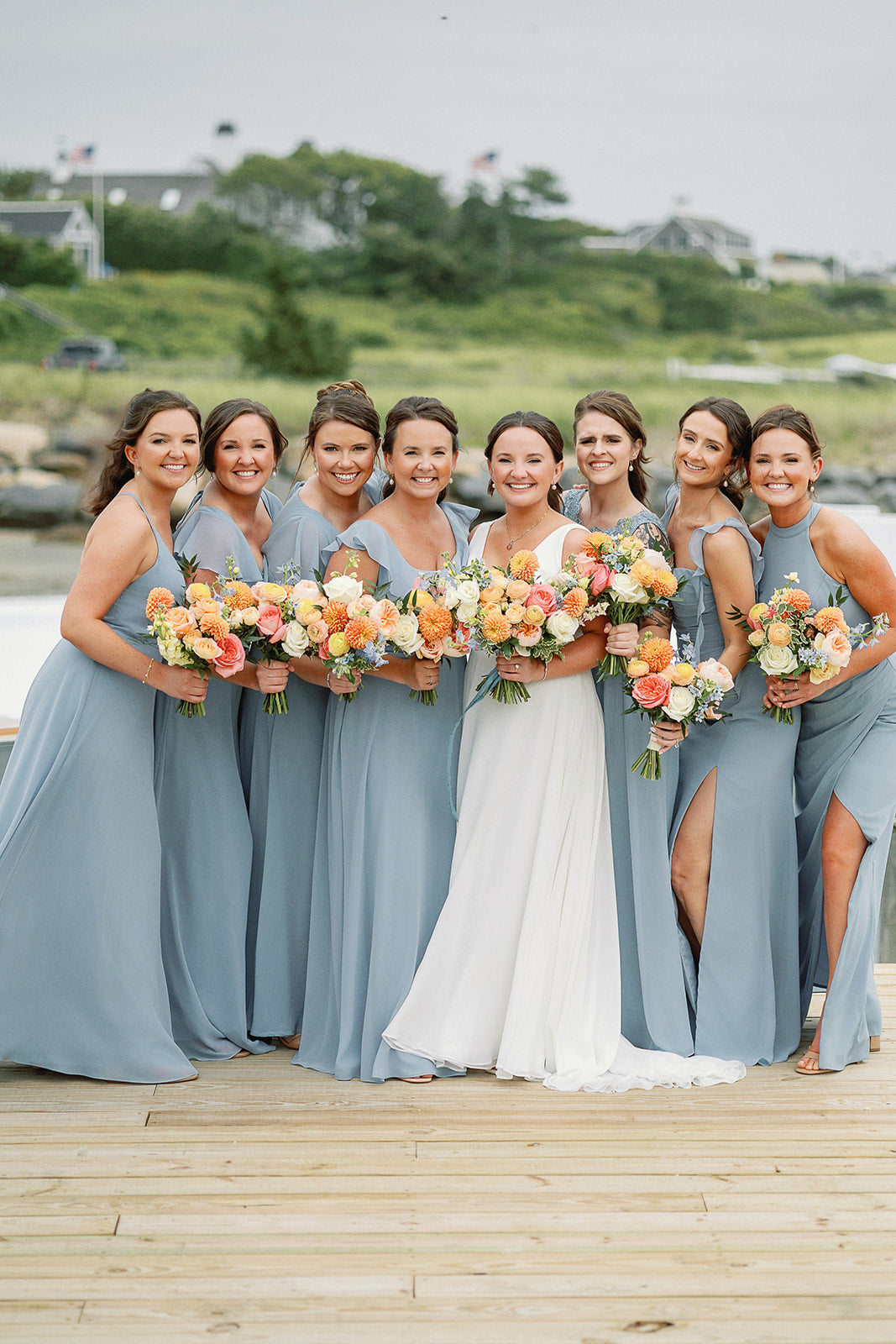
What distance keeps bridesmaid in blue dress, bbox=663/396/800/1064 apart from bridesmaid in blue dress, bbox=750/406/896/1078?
122 mm

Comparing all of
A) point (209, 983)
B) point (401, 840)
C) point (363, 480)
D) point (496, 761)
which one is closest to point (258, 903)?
point (209, 983)

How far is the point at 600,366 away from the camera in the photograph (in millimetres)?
32344

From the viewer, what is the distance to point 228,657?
407cm

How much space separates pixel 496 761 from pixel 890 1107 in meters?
1.60

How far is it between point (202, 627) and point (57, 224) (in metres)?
31.0

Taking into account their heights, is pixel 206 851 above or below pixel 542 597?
below

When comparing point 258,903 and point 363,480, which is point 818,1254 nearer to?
point 258,903

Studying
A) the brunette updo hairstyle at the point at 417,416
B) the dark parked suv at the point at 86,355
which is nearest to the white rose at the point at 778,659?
the brunette updo hairstyle at the point at 417,416

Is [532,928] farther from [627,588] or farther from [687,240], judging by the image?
[687,240]

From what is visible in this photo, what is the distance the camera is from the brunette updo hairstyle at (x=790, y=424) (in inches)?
171

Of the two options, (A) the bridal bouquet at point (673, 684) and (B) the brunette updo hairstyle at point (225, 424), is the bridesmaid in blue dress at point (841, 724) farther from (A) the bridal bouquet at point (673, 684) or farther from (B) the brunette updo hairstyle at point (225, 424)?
(B) the brunette updo hairstyle at point (225, 424)

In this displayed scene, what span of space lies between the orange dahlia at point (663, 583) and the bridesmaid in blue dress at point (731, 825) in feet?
0.73

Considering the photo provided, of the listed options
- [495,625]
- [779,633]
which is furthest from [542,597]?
[779,633]

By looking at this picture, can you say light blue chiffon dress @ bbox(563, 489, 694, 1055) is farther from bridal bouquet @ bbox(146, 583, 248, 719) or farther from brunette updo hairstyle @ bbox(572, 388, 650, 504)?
bridal bouquet @ bbox(146, 583, 248, 719)
